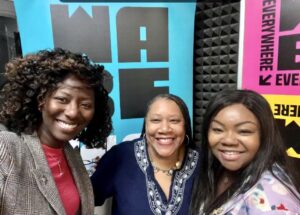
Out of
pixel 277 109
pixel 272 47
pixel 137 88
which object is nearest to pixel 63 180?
pixel 137 88

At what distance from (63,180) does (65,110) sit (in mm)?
333

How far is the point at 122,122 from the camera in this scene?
224cm

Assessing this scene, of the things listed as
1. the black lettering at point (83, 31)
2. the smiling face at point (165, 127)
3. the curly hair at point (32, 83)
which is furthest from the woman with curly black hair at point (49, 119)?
the black lettering at point (83, 31)

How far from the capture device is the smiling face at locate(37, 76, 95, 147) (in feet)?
3.91

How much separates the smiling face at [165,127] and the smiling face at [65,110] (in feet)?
1.26

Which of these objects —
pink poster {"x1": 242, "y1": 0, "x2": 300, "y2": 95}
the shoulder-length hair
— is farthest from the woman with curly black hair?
pink poster {"x1": 242, "y1": 0, "x2": 300, "y2": 95}

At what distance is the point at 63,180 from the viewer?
1298 millimetres

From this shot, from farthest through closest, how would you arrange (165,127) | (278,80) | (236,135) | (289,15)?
(278,80)
(289,15)
(165,127)
(236,135)

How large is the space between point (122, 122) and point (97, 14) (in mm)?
824

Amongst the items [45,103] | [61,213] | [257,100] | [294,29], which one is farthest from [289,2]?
[61,213]

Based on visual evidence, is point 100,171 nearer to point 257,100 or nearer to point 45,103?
point 45,103

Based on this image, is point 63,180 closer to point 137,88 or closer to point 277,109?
point 137,88

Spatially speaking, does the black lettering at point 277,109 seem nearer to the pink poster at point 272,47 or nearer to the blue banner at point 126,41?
the pink poster at point 272,47

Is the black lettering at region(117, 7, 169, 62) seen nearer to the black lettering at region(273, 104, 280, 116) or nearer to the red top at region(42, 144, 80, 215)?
the black lettering at region(273, 104, 280, 116)
